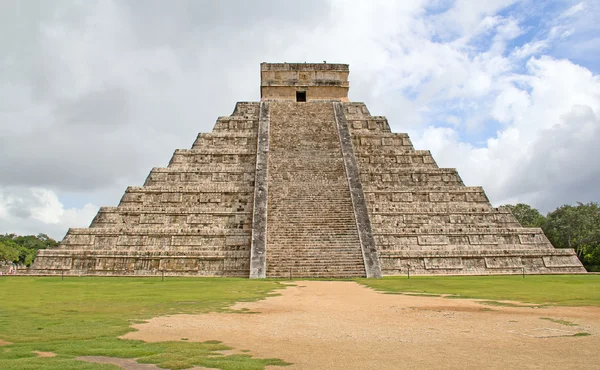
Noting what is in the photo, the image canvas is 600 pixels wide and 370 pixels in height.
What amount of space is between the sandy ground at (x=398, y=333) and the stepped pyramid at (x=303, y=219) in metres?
7.63

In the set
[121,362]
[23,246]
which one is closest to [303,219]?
[121,362]

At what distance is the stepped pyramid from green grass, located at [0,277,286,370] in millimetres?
4560

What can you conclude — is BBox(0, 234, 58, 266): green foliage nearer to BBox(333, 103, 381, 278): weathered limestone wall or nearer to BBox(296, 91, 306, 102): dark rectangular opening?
BBox(296, 91, 306, 102): dark rectangular opening

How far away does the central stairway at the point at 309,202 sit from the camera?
52.4ft

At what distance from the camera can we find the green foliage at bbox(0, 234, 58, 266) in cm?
4719

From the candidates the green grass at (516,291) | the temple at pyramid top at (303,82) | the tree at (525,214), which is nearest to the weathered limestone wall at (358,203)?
the green grass at (516,291)

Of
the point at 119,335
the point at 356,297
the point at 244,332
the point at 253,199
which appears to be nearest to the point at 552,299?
the point at 356,297

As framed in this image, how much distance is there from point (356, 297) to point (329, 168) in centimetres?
1123

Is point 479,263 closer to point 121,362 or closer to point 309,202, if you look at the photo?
point 309,202

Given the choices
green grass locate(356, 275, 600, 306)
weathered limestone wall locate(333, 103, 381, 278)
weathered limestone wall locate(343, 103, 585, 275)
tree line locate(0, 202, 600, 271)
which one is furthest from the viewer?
tree line locate(0, 202, 600, 271)

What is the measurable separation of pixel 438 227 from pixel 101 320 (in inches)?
565

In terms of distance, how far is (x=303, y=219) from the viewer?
17.9 m

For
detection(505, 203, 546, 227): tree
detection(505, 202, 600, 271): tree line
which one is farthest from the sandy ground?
detection(505, 203, 546, 227): tree

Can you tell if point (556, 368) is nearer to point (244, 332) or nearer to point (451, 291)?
point (244, 332)
